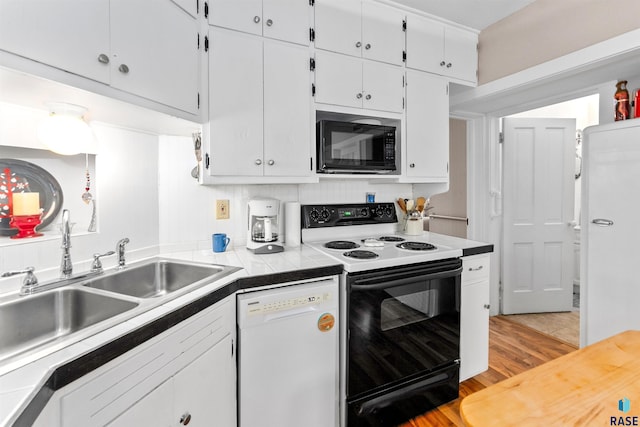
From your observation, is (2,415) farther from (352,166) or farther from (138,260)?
(352,166)

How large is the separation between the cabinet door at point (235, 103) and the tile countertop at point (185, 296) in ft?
1.66

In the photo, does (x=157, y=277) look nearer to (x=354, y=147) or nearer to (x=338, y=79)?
(x=354, y=147)

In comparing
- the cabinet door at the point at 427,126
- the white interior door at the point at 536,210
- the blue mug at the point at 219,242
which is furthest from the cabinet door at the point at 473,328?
the blue mug at the point at 219,242

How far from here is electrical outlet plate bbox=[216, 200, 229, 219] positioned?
6.42 feet

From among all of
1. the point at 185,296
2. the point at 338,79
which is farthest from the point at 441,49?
the point at 185,296

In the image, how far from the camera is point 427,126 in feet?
7.36

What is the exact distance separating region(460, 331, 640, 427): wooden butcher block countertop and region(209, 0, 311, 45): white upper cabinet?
6.23 ft

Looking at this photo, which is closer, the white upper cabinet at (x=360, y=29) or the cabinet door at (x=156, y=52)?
the cabinet door at (x=156, y=52)

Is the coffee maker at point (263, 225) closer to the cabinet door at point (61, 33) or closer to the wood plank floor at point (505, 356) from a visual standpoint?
the cabinet door at point (61, 33)

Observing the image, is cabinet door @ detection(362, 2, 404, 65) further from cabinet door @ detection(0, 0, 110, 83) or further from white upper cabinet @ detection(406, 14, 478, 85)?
cabinet door @ detection(0, 0, 110, 83)

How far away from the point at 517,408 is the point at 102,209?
1814mm

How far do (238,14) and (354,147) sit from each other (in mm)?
994

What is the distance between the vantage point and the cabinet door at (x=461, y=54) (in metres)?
2.31

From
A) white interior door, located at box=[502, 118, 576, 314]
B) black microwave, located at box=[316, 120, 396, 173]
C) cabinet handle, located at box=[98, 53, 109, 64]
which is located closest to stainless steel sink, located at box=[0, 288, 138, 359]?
cabinet handle, located at box=[98, 53, 109, 64]
